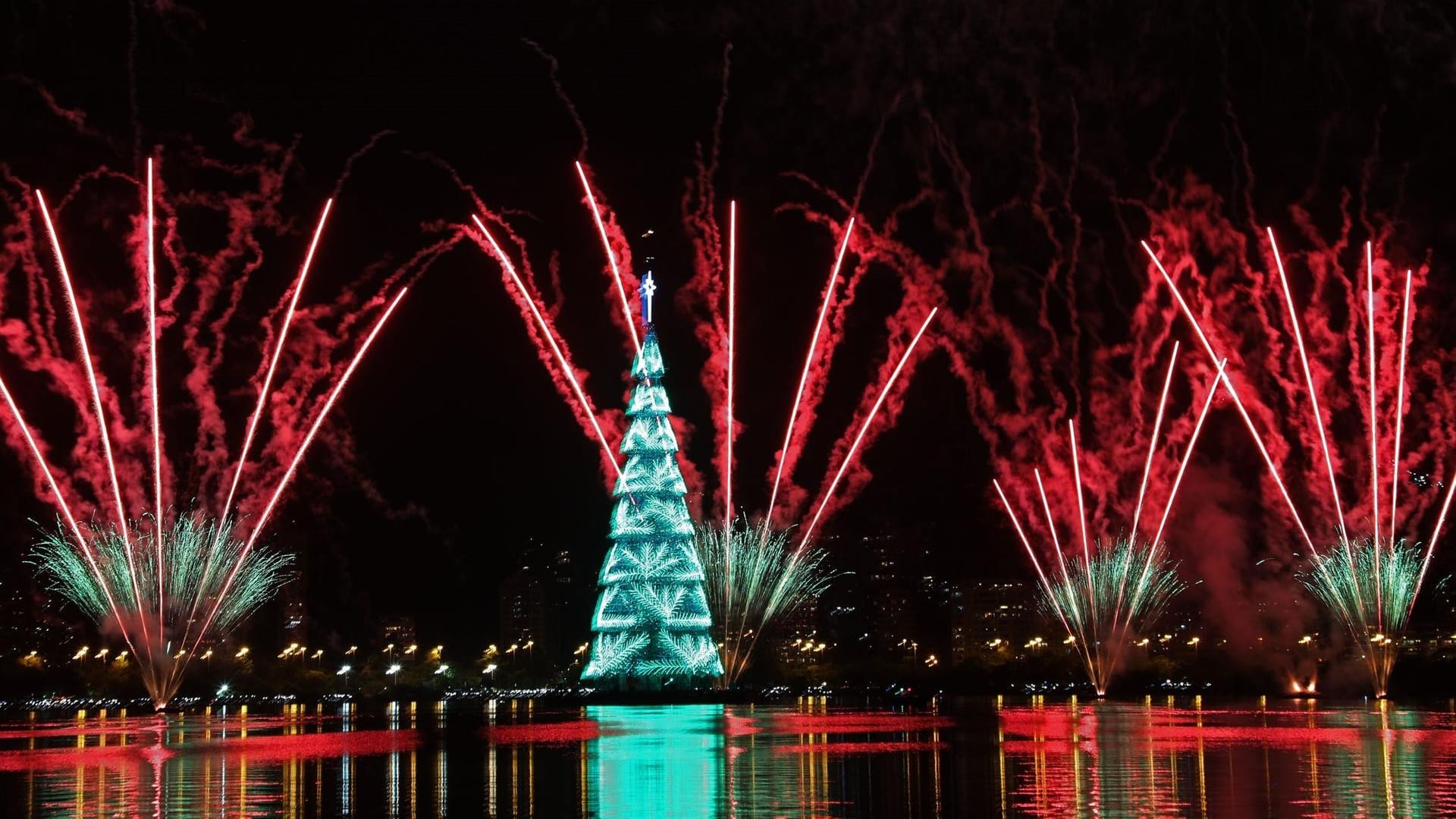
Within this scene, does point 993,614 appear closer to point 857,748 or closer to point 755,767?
point 857,748

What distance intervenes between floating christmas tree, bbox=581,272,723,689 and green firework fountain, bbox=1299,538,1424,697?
2411cm

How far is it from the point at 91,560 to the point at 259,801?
87.2 ft

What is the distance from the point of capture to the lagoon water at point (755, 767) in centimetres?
2514

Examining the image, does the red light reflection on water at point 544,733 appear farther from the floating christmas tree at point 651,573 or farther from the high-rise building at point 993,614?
the high-rise building at point 993,614

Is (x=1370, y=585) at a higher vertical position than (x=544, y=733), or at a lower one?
higher

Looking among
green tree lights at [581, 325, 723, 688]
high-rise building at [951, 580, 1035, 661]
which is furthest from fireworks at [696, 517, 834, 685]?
high-rise building at [951, 580, 1035, 661]

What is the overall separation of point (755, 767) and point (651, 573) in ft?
120

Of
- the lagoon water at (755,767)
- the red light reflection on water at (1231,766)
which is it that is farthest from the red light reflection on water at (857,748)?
the red light reflection on water at (1231,766)

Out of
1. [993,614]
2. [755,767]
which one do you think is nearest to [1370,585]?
[755,767]

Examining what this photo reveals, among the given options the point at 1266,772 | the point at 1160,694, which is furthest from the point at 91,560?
the point at 1160,694

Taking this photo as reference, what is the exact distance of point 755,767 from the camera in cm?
3247

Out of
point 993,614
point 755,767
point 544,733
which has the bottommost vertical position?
point 544,733

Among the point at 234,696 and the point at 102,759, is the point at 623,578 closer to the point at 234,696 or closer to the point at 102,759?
the point at 102,759

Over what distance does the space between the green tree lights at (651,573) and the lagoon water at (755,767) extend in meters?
9.35
